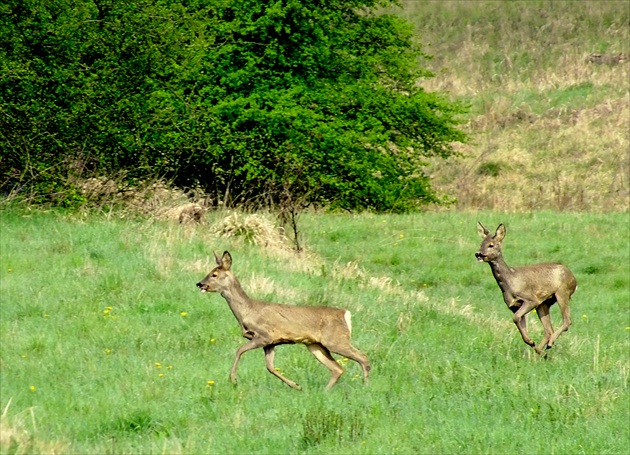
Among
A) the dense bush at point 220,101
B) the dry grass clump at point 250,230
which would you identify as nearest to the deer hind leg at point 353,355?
the dry grass clump at point 250,230

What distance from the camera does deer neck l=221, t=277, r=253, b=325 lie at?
10742 mm

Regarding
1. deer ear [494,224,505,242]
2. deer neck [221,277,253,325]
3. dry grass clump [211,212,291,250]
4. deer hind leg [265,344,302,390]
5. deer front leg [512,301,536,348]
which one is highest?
deer ear [494,224,505,242]

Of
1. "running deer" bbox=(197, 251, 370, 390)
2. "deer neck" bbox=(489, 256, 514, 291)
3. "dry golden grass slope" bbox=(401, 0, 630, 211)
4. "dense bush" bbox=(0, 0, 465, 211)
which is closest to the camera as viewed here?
"running deer" bbox=(197, 251, 370, 390)

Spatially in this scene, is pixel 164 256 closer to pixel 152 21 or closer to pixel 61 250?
pixel 61 250

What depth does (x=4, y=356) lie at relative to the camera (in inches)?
429

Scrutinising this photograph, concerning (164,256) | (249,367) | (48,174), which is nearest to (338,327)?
(249,367)

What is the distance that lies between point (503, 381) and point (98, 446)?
13.7ft

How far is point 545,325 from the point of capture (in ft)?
43.3

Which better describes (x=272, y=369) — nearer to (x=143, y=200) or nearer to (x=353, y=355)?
(x=353, y=355)

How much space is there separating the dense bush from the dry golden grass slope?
3.45 meters

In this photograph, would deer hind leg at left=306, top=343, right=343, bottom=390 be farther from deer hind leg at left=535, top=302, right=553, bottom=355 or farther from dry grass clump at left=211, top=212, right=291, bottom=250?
dry grass clump at left=211, top=212, right=291, bottom=250

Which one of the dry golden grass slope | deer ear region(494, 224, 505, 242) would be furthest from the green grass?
the dry golden grass slope

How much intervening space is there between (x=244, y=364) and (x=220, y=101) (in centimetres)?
1633

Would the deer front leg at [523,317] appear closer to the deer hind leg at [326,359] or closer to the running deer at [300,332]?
the running deer at [300,332]
